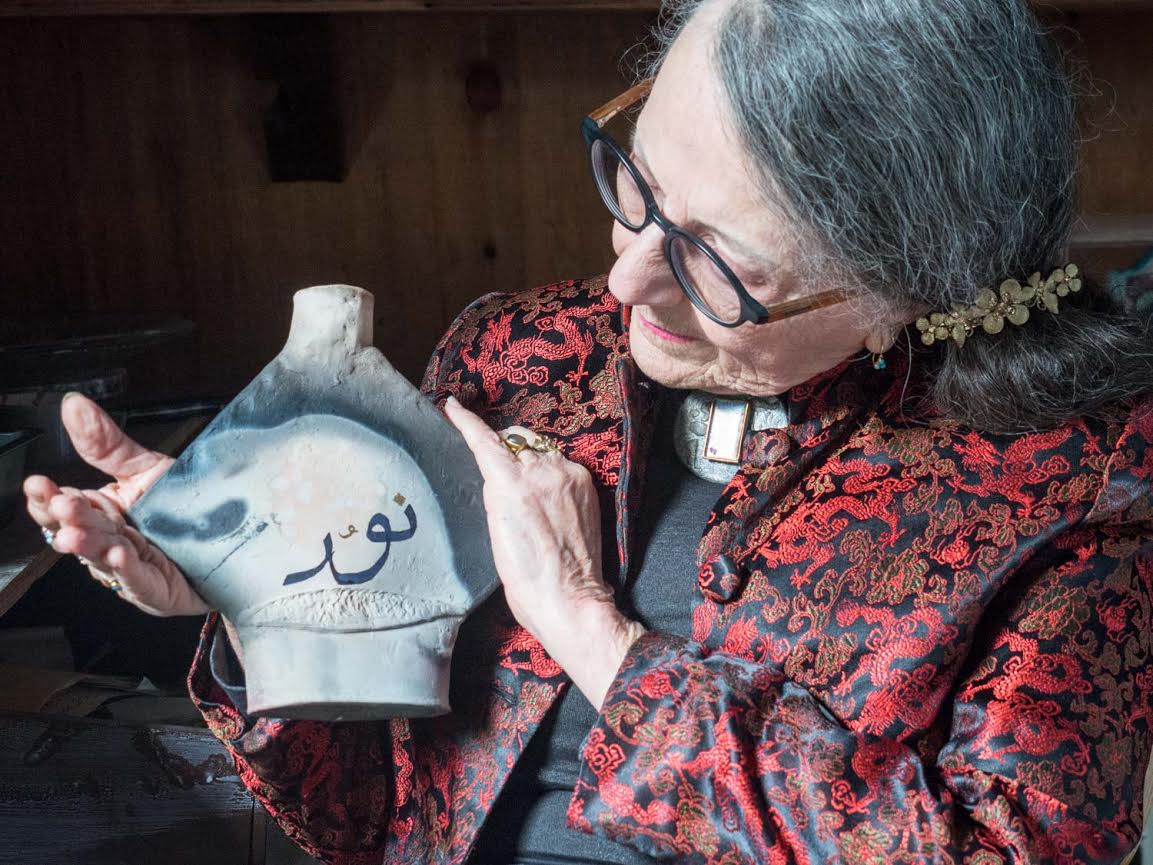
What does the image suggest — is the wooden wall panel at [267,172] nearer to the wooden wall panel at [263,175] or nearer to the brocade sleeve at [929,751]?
the wooden wall panel at [263,175]

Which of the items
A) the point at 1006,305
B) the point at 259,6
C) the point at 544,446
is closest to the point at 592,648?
the point at 544,446

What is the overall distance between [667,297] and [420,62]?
39.2 inches

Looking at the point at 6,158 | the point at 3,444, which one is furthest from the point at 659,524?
the point at 6,158

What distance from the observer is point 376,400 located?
0.97m

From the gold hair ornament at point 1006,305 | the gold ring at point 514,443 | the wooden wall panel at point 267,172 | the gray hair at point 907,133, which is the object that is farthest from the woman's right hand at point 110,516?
the wooden wall panel at point 267,172

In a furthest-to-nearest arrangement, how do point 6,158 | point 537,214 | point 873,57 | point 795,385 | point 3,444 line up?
point 537,214
point 6,158
point 3,444
point 795,385
point 873,57

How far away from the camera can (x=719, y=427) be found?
113cm

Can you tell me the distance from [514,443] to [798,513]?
0.91ft

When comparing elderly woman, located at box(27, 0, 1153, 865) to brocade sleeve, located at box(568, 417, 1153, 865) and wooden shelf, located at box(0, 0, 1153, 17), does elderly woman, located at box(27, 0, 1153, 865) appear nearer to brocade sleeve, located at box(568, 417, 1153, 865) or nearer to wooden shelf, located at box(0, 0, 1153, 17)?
brocade sleeve, located at box(568, 417, 1153, 865)

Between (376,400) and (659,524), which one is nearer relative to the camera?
(376,400)

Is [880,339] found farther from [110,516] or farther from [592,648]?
[110,516]

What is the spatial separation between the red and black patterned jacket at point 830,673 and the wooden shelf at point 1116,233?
0.84 metres

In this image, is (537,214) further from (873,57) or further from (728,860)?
(728,860)

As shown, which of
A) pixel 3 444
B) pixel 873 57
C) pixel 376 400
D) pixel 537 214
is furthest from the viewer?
pixel 537 214
